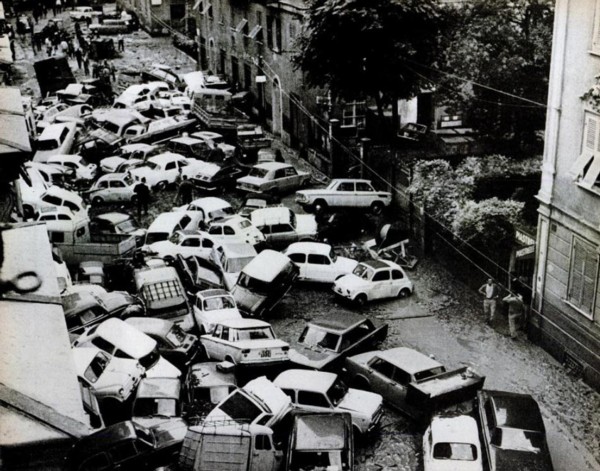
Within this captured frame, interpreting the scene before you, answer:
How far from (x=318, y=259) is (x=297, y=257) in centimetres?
64

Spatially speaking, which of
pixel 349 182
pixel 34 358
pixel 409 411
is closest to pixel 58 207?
pixel 349 182

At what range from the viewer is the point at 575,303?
667 inches

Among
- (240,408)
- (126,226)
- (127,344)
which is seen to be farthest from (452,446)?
(126,226)

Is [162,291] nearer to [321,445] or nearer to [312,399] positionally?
[312,399]

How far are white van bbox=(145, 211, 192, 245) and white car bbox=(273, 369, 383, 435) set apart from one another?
33.1 feet

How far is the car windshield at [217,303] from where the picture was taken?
1906cm

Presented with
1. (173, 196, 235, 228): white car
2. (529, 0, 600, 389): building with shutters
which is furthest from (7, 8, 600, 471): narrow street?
(173, 196, 235, 228): white car

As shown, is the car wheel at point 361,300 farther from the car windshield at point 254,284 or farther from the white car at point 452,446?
the white car at point 452,446

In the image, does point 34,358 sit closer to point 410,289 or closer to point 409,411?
point 409,411

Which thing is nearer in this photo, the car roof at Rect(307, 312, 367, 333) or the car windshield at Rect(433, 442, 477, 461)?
the car windshield at Rect(433, 442, 477, 461)

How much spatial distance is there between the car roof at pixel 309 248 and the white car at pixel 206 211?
4142 mm

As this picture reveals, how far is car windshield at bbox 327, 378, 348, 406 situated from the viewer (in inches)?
585

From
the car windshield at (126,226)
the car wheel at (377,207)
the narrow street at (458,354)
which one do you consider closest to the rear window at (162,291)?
the narrow street at (458,354)

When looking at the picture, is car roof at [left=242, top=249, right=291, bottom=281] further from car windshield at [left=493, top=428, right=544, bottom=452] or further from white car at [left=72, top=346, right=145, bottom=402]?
car windshield at [left=493, top=428, right=544, bottom=452]
